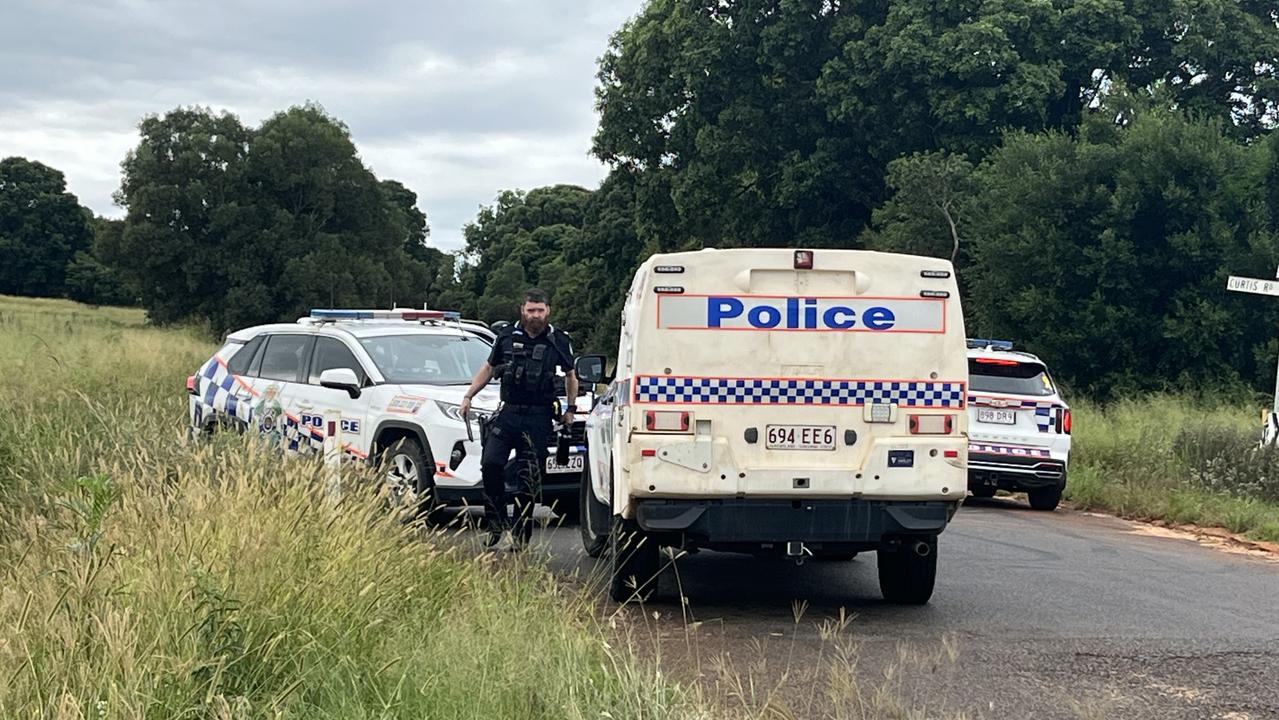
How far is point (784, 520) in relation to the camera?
7594 mm

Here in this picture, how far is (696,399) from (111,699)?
3.89 metres

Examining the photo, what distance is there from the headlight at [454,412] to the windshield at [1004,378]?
6.29m

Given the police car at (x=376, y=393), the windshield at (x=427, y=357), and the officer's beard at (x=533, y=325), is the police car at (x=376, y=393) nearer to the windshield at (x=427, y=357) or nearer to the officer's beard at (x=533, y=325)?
the windshield at (x=427, y=357)

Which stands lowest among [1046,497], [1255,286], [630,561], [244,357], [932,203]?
[1046,497]

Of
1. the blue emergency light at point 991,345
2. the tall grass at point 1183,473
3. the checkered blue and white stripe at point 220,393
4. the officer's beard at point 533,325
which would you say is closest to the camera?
the officer's beard at point 533,325

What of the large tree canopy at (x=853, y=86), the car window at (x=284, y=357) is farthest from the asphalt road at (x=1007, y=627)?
the large tree canopy at (x=853, y=86)

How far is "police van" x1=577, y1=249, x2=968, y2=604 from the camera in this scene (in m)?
7.48

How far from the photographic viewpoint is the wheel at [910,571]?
26.6 feet

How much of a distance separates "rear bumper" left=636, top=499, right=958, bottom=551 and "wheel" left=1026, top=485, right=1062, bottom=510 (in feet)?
23.7

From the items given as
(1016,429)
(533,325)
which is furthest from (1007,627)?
(1016,429)

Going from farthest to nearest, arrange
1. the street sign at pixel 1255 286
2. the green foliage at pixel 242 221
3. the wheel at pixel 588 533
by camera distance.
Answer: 1. the green foliage at pixel 242 221
2. the street sign at pixel 1255 286
3. the wheel at pixel 588 533

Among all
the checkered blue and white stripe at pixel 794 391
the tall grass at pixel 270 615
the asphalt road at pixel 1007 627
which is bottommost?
the asphalt road at pixel 1007 627

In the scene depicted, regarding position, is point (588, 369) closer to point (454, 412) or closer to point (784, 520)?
point (454, 412)

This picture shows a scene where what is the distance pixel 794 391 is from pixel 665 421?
0.77 metres
